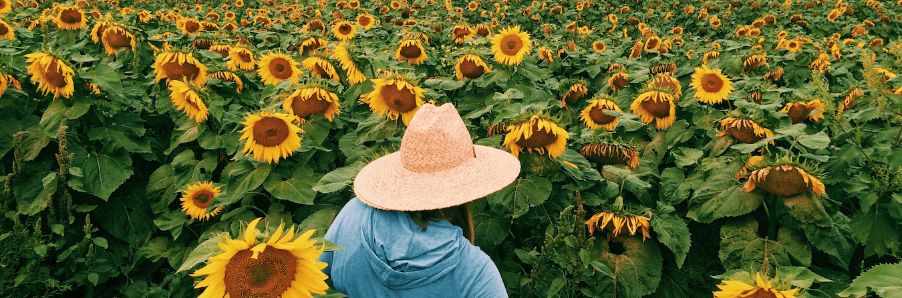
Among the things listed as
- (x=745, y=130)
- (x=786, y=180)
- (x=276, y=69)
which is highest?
(x=786, y=180)

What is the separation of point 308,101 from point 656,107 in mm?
2168

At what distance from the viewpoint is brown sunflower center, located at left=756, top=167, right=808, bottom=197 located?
2338mm

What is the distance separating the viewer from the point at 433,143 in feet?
5.64

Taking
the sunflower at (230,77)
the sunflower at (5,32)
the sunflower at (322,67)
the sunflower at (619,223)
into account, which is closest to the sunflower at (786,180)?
the sunflower at (619,223)

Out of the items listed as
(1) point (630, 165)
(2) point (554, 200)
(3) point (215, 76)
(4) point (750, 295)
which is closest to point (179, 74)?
(3) point (215, 76)

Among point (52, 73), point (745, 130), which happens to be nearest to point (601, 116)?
point (745, 130)

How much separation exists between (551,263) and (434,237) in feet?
3.64

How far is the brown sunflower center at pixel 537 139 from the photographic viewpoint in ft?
8.50

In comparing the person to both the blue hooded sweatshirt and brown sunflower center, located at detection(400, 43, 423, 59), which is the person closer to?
the blue hooded sweatshirt

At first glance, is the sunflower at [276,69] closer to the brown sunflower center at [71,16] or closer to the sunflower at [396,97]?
the sunflower at [396,97]

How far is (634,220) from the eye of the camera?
2480mm

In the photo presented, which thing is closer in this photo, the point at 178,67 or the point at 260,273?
the point at 260,273

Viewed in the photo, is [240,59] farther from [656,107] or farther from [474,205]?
[656,107]

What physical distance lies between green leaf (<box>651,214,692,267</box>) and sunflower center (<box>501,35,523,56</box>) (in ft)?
7.05
